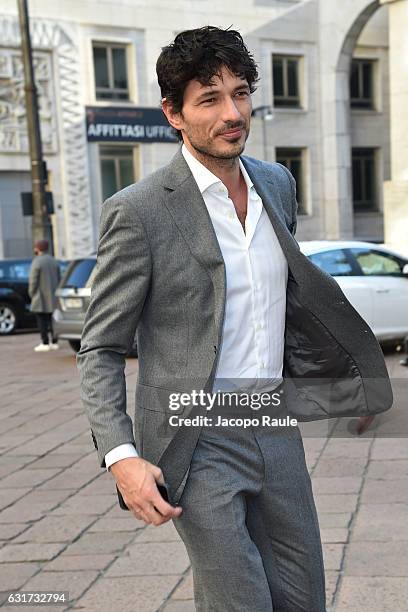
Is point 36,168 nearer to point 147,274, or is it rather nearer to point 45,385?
point 45,385

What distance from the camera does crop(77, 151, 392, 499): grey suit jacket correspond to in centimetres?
206

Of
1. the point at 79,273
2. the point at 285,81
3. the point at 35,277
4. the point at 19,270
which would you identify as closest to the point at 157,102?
the point at 285,81

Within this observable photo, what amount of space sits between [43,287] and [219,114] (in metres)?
11.1

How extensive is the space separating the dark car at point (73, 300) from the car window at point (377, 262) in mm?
3786

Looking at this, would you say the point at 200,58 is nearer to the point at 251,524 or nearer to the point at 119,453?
the point at 119,453

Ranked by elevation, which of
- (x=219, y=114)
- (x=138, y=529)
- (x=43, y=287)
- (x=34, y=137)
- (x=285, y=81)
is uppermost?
(x=285, y=81)

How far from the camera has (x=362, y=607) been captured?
10.7ft

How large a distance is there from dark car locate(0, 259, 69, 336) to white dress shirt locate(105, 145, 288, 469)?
14559 millimetres

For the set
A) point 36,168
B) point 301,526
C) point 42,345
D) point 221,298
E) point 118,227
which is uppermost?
point 36,168

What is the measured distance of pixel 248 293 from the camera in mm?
2143

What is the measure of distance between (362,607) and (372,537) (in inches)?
30.5

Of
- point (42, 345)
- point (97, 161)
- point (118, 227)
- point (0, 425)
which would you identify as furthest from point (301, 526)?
point (97, 161)

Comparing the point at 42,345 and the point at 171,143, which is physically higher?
the point at 171,143

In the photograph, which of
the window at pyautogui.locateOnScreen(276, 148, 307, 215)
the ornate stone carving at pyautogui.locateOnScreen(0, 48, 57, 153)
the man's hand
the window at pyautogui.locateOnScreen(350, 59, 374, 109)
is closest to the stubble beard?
the man's hand
